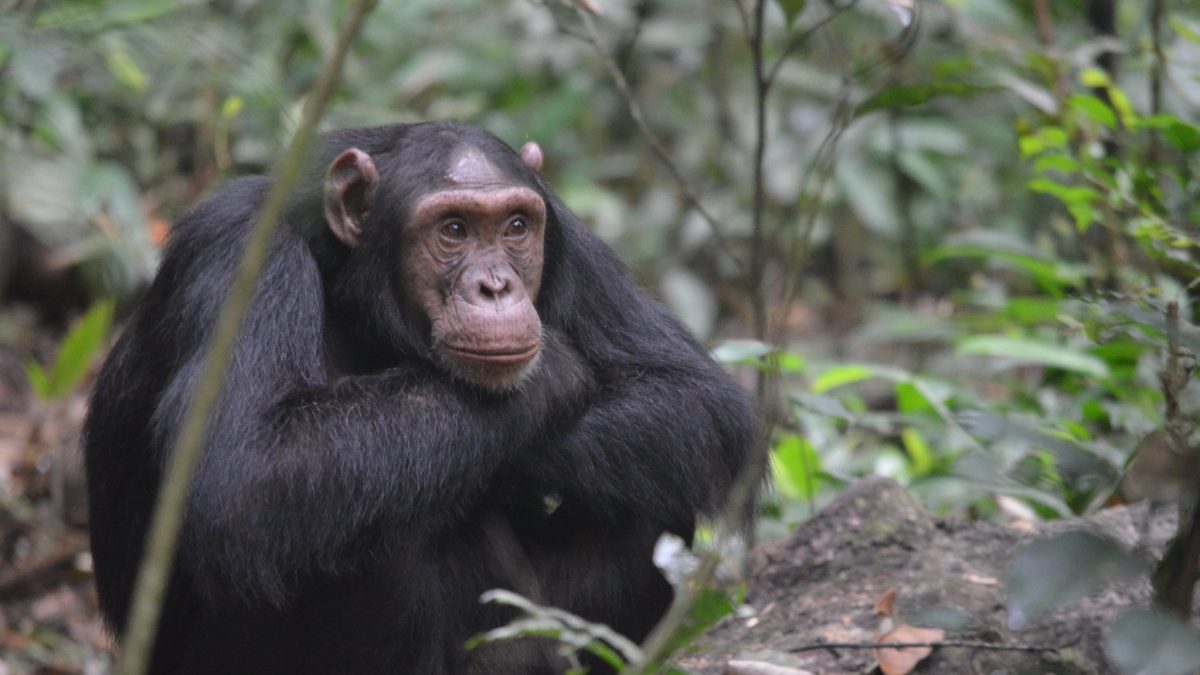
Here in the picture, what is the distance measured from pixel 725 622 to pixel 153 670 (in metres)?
1.67

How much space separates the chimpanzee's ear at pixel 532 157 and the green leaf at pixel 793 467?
66.4 inches

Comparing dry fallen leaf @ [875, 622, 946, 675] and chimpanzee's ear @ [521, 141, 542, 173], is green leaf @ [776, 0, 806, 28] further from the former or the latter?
dry fallen leaf @ [875, 622, 946, 675]

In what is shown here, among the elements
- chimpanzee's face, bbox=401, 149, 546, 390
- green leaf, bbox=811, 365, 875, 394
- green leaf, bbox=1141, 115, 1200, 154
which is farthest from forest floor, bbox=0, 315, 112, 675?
green leaf, bbox=1141, 115, 1200, 154

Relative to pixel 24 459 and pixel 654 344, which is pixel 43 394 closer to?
pixel 24 459

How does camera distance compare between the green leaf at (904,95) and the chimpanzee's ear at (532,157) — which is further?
the green leaf at (904,95)

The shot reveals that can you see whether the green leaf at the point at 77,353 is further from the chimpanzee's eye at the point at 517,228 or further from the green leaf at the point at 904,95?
the green leaf at the point at 904,95

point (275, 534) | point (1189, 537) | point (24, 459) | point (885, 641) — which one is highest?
point (1189, 537)

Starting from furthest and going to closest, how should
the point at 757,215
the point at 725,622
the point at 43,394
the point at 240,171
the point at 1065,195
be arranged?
the point at 240,171, the point at 43,394, the point at 757,215, the point at 1065,195, the point at 725,622

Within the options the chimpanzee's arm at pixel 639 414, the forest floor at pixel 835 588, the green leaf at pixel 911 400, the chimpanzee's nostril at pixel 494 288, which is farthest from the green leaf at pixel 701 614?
the green leaf at pixel 911 400

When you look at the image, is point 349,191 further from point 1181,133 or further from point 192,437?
point 1181,133

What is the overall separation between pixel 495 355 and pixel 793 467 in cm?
220

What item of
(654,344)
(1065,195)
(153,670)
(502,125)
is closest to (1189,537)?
(654,344)

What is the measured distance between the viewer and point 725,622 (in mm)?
4297

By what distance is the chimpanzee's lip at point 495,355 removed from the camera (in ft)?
11.8
